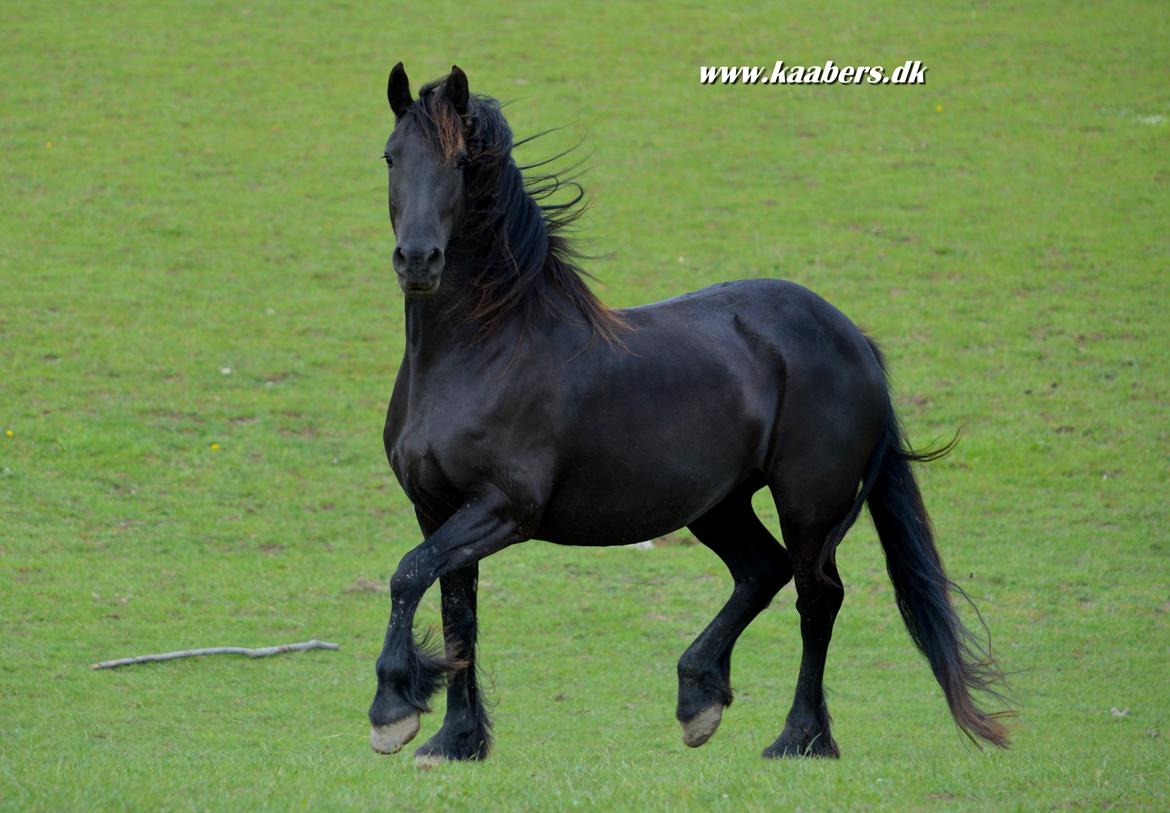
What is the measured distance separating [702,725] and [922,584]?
1.45 metres

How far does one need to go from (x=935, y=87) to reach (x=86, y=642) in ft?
64.1

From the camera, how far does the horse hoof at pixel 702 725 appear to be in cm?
695

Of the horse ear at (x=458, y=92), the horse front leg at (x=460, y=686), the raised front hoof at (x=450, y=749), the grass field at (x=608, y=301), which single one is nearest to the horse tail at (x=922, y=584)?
the grass field at (x=608, y=301)

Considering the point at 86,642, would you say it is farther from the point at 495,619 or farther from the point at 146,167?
the point at 146,167

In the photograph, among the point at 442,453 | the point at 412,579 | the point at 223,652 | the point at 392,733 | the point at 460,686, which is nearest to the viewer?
the point at 392,733

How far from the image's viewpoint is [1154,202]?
21.7 m

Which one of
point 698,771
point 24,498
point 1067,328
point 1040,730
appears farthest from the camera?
point 1067,328

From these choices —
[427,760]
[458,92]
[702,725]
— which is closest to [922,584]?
[702,725]

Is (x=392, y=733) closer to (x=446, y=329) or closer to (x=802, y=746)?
(x=446, y=329)

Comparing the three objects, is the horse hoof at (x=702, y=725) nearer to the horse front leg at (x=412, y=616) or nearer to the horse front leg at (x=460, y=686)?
the horse front leg at (x=460, y=686)

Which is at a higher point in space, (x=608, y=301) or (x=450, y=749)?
(x=450, y=749)

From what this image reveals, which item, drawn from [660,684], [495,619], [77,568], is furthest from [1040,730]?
[77,568]

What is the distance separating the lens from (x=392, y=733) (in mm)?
5805

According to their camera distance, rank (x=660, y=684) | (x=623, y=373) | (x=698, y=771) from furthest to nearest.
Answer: (x=660, y=684) < (x=623, y=373) < (x=698, y=771)
